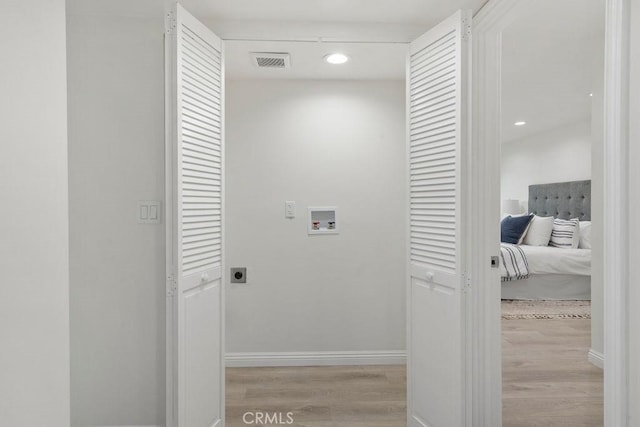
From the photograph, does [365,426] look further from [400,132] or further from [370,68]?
[370,68]

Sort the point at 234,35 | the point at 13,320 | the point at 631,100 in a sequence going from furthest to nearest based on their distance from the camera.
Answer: the point at 234,35
the point at 631,100
the point at 13,320

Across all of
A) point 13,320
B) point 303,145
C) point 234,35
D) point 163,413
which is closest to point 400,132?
point 303,145

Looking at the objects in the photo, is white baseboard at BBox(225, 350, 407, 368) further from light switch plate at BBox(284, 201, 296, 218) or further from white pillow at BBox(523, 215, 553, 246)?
white pillow at BBox(523, 215, 553, 246)

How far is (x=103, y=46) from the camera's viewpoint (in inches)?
75.8

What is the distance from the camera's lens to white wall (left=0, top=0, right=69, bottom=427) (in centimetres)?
87

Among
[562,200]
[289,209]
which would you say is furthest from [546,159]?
[289,209]

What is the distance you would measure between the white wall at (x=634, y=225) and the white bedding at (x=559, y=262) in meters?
3.98

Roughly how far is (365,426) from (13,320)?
73.2 inches

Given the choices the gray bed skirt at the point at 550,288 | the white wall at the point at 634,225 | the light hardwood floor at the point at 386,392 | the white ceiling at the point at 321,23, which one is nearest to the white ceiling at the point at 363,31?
the white ceiling at the point at 321,23

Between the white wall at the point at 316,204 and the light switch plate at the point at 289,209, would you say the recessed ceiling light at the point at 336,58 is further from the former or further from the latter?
the light switch plate at the point at 289,209

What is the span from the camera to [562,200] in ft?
18.5

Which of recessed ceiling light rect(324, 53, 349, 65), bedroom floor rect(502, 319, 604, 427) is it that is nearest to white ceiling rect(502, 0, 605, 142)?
recessed ceiling light rect(324, 53, 349, 65)

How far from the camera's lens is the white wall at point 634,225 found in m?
1.07

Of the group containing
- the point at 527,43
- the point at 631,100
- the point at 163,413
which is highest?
the point at 527,43
